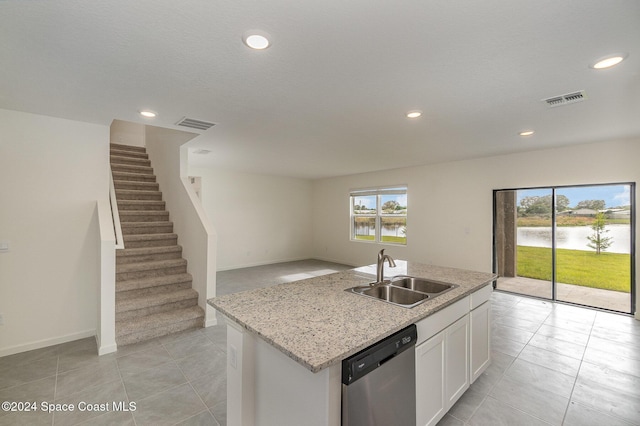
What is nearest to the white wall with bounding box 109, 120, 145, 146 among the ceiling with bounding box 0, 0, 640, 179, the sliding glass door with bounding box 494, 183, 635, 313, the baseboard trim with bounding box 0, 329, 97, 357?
the ceiling with bounding box 0, 0, 640, 179

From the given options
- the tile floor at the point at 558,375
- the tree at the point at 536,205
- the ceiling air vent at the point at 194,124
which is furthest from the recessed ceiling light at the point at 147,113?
the tree at the point at 536,205

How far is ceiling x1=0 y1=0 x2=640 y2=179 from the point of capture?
56.8 inches

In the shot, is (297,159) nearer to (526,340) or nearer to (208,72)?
→ (208,72)

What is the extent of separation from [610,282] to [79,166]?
25.0 feet

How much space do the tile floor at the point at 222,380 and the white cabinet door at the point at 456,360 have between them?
17cm

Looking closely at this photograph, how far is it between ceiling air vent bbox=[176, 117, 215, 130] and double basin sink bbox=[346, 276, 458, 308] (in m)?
2.62

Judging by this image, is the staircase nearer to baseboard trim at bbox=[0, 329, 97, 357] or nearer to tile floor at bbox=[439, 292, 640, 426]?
baseboard trim at bbox=[0, 329, 97, 357]

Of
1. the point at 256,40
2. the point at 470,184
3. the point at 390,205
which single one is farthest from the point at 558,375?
the point at 390,205

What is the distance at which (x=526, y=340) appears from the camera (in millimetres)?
3168

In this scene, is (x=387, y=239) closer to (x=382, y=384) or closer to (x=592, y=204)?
(x=592, y=204)

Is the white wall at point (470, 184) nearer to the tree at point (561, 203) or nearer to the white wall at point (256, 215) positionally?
the tree at point (561, 203)

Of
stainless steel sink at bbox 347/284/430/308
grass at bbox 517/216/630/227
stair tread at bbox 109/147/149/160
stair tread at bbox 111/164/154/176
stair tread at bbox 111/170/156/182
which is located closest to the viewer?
stainless steel sink at bbox 347/284/430/308

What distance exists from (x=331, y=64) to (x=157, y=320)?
11.2 ft

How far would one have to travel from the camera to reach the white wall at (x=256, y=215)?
673cm
